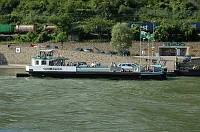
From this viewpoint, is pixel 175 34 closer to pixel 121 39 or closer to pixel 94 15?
pixel 121 39

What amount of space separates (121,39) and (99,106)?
32.6 metres

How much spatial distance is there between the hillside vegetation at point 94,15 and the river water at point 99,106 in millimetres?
27129

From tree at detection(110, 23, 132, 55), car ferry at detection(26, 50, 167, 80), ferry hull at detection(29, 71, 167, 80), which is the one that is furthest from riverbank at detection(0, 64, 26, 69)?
ferry hull at detection(29, 71, 167, 80)

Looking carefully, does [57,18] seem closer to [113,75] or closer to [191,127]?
[113,75]

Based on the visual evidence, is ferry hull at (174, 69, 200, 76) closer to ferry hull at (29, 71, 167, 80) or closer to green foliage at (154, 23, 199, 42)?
ferry hull at (29, 71, 167, 80)

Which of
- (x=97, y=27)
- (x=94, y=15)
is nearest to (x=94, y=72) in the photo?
(x=97, y=27)

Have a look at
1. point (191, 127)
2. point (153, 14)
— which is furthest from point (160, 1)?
point (191, 127)

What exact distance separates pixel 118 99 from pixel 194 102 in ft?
15.9

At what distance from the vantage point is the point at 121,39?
59344mm

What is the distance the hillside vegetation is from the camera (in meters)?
67.6

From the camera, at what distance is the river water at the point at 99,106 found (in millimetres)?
22172

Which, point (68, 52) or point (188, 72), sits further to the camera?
point (68, 52)

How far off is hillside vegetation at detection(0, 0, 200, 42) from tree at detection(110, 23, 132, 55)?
4936 mm

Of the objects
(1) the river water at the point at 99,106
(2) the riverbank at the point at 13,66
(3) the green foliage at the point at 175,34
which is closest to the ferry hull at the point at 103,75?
(1) the river water at the point at 99,106
